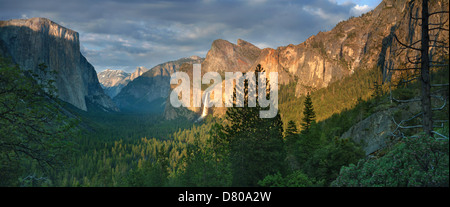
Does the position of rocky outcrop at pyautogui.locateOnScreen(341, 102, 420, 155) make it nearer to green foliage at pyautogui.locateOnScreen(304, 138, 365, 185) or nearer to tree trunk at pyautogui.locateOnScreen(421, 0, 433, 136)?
green foliage at pyautogui.locateOnScreen(304, 138, 365, 185)

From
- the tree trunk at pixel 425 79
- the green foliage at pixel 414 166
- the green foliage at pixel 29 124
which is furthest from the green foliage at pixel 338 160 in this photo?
the green foliage at pixel 29 124

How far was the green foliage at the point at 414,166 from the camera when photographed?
7.74 meters

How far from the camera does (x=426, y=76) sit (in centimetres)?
935

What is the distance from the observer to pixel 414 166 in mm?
8461

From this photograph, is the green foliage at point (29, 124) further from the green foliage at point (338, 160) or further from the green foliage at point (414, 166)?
the green foliage at point (338, 160)

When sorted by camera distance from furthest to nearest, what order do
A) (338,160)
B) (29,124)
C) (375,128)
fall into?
(375,128) → (338,160) → (29,124)

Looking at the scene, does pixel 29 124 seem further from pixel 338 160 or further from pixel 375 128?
pixel 375 128

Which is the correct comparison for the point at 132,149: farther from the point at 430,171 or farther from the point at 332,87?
the point at 430,171

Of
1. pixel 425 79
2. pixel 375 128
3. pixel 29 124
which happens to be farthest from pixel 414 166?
pixel 375 128

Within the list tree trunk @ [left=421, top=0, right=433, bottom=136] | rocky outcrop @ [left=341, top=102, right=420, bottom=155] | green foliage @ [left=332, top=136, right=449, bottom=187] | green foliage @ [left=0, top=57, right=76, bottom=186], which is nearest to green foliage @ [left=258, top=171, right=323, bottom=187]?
green foliage @ [left=332, top=136, right=449, bottom=187]

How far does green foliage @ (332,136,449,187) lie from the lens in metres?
7.74

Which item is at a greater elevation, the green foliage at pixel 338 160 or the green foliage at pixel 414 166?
the green foliage at pixel 414 166

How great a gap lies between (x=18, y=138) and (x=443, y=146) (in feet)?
56.5
